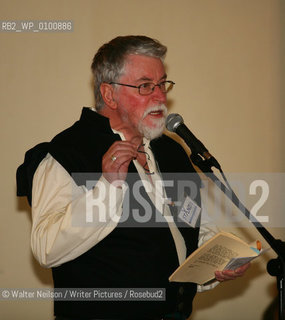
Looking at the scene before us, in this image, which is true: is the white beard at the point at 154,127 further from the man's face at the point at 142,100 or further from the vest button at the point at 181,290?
the vest button at the point at 181,290

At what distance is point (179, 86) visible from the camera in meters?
3.32

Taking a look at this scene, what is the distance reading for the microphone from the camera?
5.88 feet

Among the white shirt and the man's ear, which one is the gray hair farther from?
the white shirt

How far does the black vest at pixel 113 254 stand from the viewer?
1968mm

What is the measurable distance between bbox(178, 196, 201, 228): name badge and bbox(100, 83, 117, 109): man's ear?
55cm

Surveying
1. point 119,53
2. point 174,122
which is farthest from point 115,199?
point 119,53

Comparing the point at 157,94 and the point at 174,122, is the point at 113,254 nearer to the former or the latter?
the point at 174,122

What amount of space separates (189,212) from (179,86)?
4.20 feet

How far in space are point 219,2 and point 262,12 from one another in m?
0.31

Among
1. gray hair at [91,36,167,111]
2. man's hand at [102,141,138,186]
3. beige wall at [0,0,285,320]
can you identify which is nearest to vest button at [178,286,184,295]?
man's hand at [102,141,138,186]

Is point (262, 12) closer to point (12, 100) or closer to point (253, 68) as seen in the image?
point (253, 68)

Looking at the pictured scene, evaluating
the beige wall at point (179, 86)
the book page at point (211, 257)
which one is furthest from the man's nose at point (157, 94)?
the beige wall at point (179, 86)

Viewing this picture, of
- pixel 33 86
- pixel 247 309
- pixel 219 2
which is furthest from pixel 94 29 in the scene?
pixel 247 309

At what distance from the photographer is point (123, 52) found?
7.50 feet
